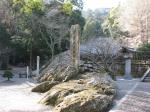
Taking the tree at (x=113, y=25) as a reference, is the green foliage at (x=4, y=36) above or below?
below

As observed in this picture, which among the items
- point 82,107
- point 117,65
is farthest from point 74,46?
point 82,107

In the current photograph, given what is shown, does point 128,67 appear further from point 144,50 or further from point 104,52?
point 144,50

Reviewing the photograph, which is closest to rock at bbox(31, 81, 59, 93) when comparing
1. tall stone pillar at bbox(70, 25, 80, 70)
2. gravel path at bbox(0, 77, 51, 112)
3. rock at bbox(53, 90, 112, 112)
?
gravel path at bbox(0, 77, 51, 112)

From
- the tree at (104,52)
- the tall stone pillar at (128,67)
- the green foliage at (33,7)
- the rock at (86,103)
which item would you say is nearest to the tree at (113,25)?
the tree at (104,52)

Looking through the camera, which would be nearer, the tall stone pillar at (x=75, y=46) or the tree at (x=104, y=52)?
the tall stone pillar at (x=75, y=46)

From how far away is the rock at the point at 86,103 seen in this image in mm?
10899

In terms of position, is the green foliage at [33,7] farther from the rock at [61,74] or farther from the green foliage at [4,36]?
the rock at [61,74]

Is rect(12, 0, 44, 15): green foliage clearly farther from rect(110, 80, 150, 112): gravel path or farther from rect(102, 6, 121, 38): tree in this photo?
rect(110, 80, 150, 112): gravel path

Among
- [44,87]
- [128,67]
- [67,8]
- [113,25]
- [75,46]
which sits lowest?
[44,87]

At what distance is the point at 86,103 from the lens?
10969 mm

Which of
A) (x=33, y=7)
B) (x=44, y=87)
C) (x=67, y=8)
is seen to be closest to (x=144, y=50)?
(x=67, y=8)

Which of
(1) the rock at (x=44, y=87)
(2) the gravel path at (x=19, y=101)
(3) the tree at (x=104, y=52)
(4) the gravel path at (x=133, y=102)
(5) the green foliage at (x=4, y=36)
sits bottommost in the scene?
(2) the gravel path at (x=19, y=101)

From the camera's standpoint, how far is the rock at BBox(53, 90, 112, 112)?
1090cm

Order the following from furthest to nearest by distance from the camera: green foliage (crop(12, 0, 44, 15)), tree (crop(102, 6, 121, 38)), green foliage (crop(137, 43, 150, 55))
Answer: tree (crop(102, 6, 121, 38)) → green foliage (crop(12, 0, 44, 15)) → green foliage (crop(137, 43, 150, 55))
